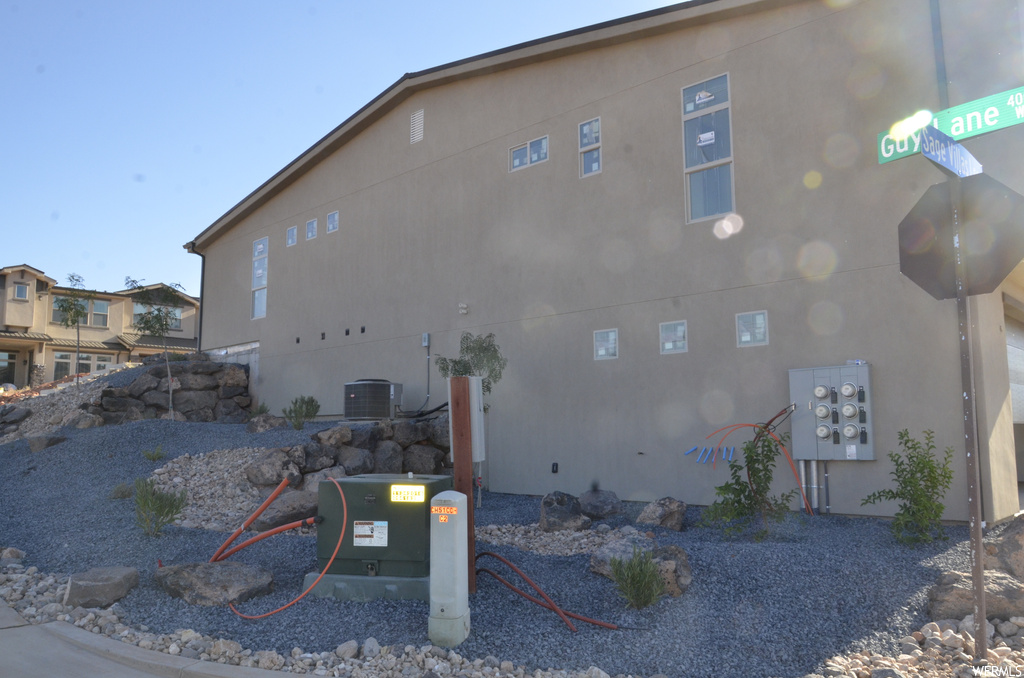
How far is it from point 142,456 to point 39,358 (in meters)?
24.5

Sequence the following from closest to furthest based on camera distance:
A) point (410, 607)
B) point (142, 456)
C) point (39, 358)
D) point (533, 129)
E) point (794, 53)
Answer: point (410, 607) → point (794, 53) → point (142, 456) → point (533, 129) → point (39, 358)

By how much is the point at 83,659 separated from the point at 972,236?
20.7 feet

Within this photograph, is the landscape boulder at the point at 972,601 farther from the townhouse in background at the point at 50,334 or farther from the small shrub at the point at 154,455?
the townhouse in background at the point at 50,334

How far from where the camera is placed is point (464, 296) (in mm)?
12477

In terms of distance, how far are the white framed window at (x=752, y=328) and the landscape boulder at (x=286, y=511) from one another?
555 centimetres

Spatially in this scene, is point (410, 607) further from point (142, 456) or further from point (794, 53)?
point (794, 53)

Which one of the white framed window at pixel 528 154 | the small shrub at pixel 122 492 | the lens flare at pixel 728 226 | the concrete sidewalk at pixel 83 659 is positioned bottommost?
the concrete sidewalk at pixel 83 659

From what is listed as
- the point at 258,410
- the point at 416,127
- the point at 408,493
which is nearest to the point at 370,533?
the point at 408,493

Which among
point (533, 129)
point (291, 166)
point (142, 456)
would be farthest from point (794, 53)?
point (291, 166)

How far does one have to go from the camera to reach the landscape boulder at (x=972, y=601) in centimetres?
486

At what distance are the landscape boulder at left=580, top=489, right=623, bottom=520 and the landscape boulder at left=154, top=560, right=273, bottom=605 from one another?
436 cm

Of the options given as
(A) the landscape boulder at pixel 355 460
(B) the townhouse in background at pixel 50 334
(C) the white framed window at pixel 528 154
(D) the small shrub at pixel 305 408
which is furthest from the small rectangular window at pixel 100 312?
(C) the white framed window at pixel 528 154

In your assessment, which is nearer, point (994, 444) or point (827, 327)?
point (994, 444)

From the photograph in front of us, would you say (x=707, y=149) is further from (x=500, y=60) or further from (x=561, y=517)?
(x=561, y=517)
